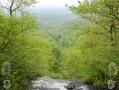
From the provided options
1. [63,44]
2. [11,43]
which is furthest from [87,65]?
[63,44]

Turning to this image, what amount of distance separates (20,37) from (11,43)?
2.73 m

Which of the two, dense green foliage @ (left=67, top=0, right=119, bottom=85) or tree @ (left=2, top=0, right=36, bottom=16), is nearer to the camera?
dense green foliage @ (left=67, top=0, right=119, bottom=85)

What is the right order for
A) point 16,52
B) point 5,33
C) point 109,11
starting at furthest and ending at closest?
point 16,52, point 5,33, point 109,11

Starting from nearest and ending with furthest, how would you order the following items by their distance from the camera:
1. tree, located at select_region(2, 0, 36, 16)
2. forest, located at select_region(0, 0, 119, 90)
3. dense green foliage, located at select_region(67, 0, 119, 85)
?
dense green foliage, located at select_region(67, 0, 119, 85), forest, located at select_region(0, 0, 119, 90), tree, located at select_region(2, 0, 36, 16)

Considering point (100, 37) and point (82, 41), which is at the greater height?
point (100, 37)

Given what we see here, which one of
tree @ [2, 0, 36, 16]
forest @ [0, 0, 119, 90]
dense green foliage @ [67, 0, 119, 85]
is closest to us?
dense green foliage @ [67, 0, 119, 85]

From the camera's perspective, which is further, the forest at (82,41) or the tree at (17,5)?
the tree at (17,5)

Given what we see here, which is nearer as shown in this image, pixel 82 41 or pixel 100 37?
pixel 100 37

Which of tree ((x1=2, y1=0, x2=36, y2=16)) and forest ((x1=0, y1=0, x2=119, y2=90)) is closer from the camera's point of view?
forest ((x1=0, y1=0, x2=119, y2=90))

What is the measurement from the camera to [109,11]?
19.0m

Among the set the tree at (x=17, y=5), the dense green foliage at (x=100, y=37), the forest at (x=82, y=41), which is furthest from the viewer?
the tree at (x=17, y=5)

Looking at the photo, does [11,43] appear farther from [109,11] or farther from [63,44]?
[63,44]

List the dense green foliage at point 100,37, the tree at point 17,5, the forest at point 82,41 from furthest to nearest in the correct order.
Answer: the tree at point 17,5, the forest at point 82,41, the dense green foliage at point 100,37

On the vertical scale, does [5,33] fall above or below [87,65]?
above
